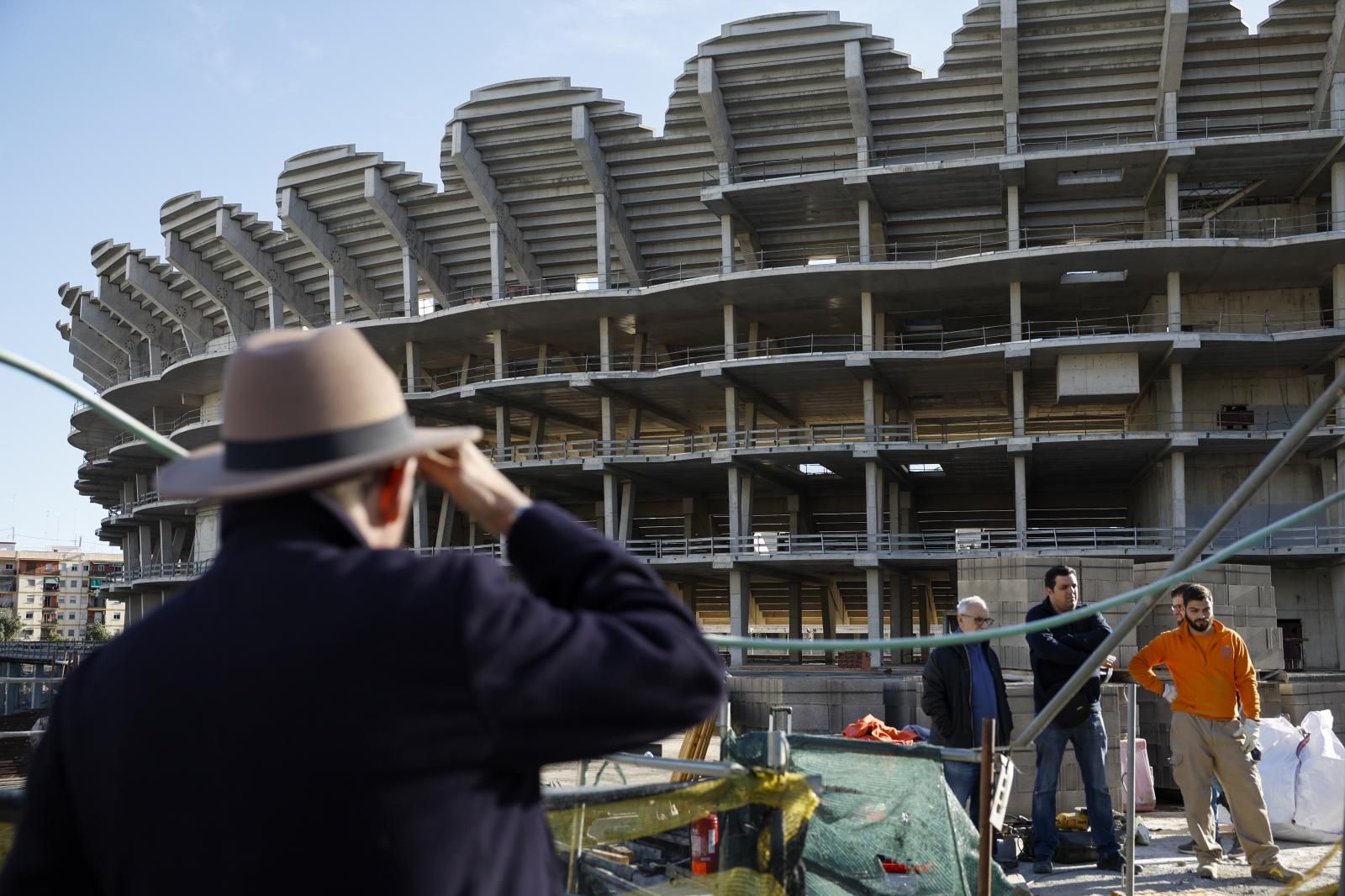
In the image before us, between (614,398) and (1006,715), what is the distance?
2848cm

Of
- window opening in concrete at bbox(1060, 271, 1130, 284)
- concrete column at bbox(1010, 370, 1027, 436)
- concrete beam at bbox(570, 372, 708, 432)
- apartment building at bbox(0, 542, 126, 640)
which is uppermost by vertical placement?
window opening in concrete at bbox(1060, 271, 1130, 284)

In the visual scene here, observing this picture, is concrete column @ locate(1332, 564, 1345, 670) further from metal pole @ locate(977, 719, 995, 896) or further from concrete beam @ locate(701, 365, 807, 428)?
metal pole @ locate(977, 719, 995, 896)

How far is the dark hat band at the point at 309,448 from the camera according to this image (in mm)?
1380

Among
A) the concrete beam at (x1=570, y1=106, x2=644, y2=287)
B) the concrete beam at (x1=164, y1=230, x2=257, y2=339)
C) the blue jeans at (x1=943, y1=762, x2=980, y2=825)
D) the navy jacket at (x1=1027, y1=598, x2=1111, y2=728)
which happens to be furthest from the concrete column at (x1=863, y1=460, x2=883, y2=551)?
the concrete beam at (x1=164, y1=230, x2=257, y2=339)

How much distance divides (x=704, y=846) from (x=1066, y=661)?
4.76 m

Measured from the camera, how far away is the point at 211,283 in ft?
138

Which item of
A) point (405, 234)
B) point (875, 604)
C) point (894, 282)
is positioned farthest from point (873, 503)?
point (405, 234)

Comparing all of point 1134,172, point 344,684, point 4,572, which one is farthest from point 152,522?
point 4,572

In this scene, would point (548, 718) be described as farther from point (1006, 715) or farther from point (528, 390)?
point (528, 390)

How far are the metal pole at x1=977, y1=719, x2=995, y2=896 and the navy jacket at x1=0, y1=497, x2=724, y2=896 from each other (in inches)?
132

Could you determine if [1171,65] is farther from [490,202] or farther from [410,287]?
[410,287]

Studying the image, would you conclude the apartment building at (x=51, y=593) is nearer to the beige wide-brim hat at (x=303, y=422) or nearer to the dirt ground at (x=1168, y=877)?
the dirt ground at (x=1168, y=877)

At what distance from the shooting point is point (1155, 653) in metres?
7.90

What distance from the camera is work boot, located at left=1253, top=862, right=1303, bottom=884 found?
23.8ft
